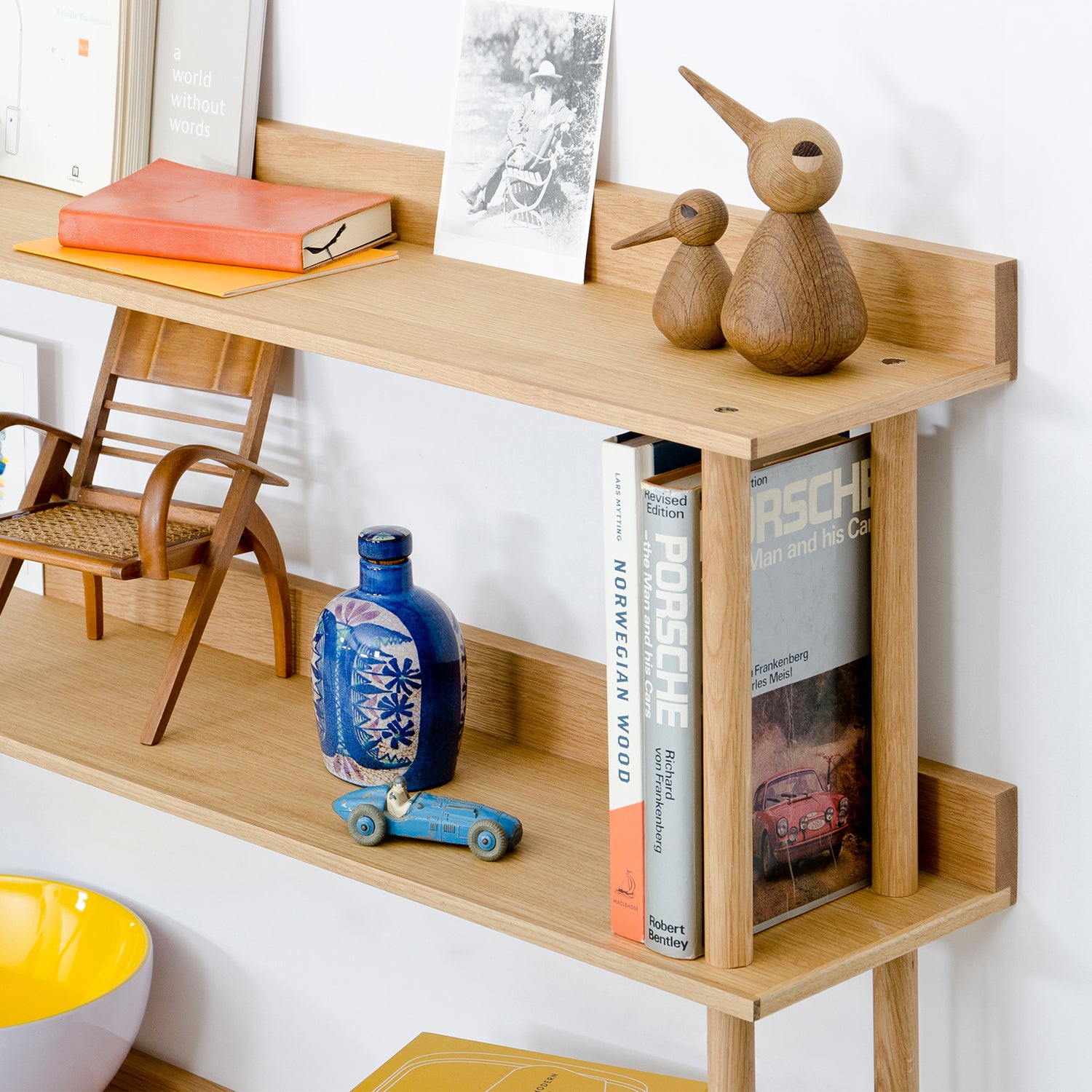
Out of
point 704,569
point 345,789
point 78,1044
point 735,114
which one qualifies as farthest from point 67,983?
point 735,114

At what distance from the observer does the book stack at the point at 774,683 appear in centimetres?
98

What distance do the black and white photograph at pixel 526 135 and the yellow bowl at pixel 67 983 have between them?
91 cm

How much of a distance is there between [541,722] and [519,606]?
0.35 feet

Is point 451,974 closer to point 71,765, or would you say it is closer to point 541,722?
point 541,722

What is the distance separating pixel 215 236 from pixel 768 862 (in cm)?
62

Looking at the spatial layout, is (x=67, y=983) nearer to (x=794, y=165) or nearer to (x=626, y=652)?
(x=626, y=652)

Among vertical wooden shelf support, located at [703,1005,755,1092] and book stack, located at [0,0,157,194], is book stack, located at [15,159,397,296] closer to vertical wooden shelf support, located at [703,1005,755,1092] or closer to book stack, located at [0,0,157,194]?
book stack, located at [0,0,157,194]

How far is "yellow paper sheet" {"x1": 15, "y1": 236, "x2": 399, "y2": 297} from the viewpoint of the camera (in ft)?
3.85

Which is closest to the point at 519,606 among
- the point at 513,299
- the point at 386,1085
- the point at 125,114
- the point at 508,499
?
the point at 508,499

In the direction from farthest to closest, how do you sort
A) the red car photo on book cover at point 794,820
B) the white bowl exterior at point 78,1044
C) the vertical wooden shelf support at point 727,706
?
1. the white bowl exterior at point 78,1044
2. the red car photo on book cover at point 794,820
3. the vertical wooden shelf support at point 727,706

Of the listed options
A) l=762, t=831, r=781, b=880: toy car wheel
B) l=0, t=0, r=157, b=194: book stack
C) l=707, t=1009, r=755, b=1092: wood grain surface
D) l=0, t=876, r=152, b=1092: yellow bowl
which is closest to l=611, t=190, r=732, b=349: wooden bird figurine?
l=762, t=831, r=781, b=880: toy car wheel

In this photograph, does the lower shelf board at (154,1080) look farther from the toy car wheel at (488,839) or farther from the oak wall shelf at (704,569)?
the toy car wheel at (488,839)

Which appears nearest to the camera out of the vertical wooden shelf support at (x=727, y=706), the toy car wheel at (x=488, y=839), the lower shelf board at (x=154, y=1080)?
the vertical wooden shelf support at (x=727, y=706)

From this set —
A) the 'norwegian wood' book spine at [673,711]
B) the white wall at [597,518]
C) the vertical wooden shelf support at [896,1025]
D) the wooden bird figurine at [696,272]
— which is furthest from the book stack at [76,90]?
the vertical wooden shelf support at [896,1025]
